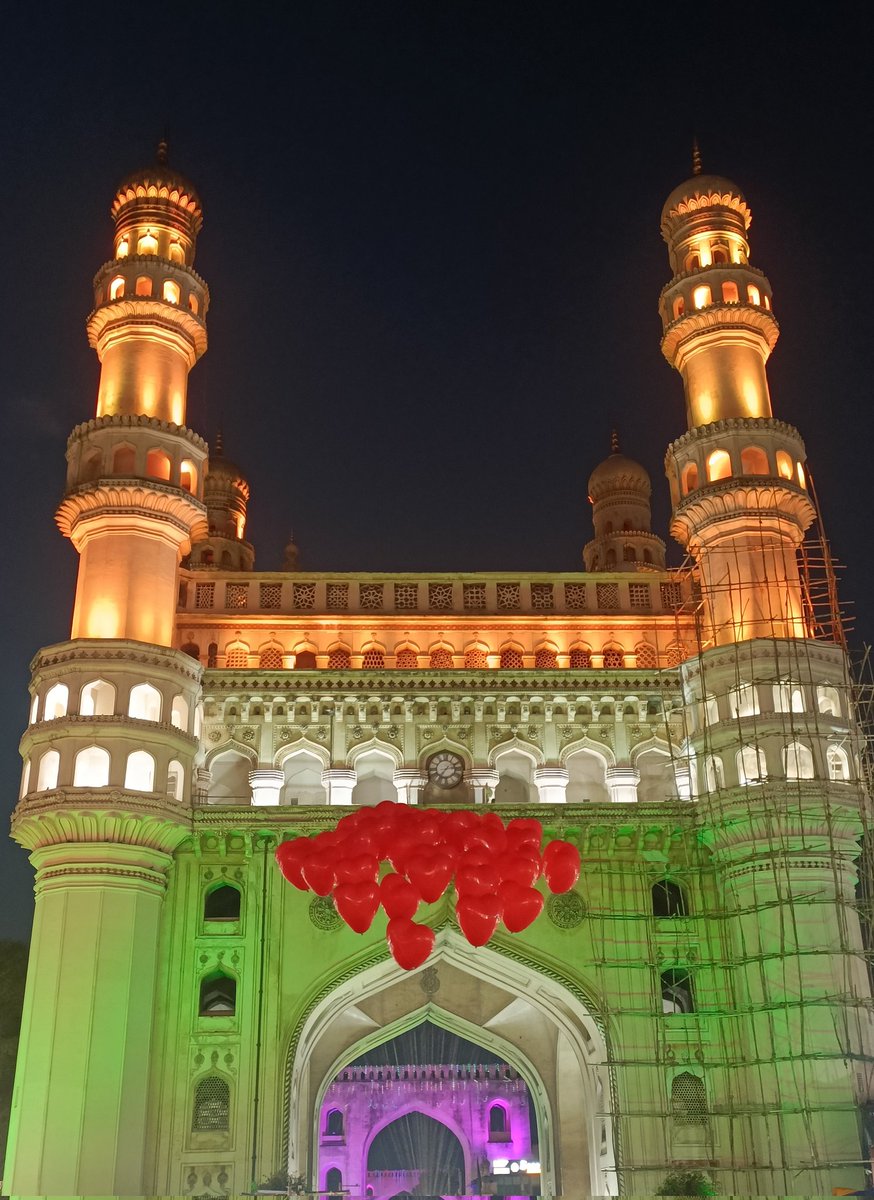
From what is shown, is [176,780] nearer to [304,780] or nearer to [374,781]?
[304,780]

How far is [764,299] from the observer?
1220 inches

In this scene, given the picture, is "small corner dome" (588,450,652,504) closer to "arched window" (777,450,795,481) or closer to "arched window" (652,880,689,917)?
"arched window" (777,450,795,481)

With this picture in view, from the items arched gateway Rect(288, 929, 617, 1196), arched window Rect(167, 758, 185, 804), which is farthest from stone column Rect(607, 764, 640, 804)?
arched window Rect(167, 758, 185, 804)

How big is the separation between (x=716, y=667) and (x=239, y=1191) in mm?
13568

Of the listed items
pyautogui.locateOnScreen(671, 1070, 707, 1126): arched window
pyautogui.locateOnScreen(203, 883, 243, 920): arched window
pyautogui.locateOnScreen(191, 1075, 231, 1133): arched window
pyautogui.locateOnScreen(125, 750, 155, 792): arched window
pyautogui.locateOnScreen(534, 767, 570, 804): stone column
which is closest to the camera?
pyautogui.locateOnScreen(191, 1075, 231, 1133): arched window

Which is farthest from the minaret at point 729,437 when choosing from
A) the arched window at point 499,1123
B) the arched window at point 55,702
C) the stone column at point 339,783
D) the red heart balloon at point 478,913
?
the arched window at point 499,1123

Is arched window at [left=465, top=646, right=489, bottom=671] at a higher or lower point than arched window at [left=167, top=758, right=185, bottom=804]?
higher

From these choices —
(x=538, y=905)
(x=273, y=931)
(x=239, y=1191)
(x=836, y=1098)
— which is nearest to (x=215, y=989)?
(x=273, y=931)

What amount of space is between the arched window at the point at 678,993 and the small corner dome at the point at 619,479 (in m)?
19.5

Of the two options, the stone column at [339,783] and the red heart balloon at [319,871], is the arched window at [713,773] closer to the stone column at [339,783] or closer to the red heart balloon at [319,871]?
the stone column at [339,783]

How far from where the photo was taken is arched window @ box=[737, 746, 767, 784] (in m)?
26.2

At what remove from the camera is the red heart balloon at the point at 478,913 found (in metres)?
21.5

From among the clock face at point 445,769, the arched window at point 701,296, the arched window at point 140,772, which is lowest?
the arched window at point 140,772

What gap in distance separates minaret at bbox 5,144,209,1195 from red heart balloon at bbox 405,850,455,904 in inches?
253
